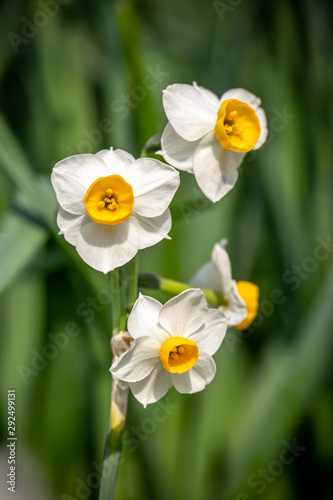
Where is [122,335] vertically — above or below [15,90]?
below

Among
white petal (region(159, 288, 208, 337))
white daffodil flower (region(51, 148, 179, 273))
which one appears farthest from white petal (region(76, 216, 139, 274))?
white petal (region(159, 288, 208, 337))

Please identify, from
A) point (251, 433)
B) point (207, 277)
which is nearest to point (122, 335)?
point (207, 277)

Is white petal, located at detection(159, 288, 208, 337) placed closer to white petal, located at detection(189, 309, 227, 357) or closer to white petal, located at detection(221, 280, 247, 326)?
white petal, located at detection(189, 309, 227, 357)

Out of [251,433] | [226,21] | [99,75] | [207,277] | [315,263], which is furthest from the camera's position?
[99,75]

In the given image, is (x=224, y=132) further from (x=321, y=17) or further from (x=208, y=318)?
(x=321, y=17)

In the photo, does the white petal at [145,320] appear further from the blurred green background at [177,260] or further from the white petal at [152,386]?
the blurred green background at [177,260]

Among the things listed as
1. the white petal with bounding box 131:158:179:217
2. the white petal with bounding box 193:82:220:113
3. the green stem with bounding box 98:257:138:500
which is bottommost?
the green stem with bounding box 98:257:138:500

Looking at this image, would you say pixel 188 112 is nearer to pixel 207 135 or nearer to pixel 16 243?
pixel 207 135
